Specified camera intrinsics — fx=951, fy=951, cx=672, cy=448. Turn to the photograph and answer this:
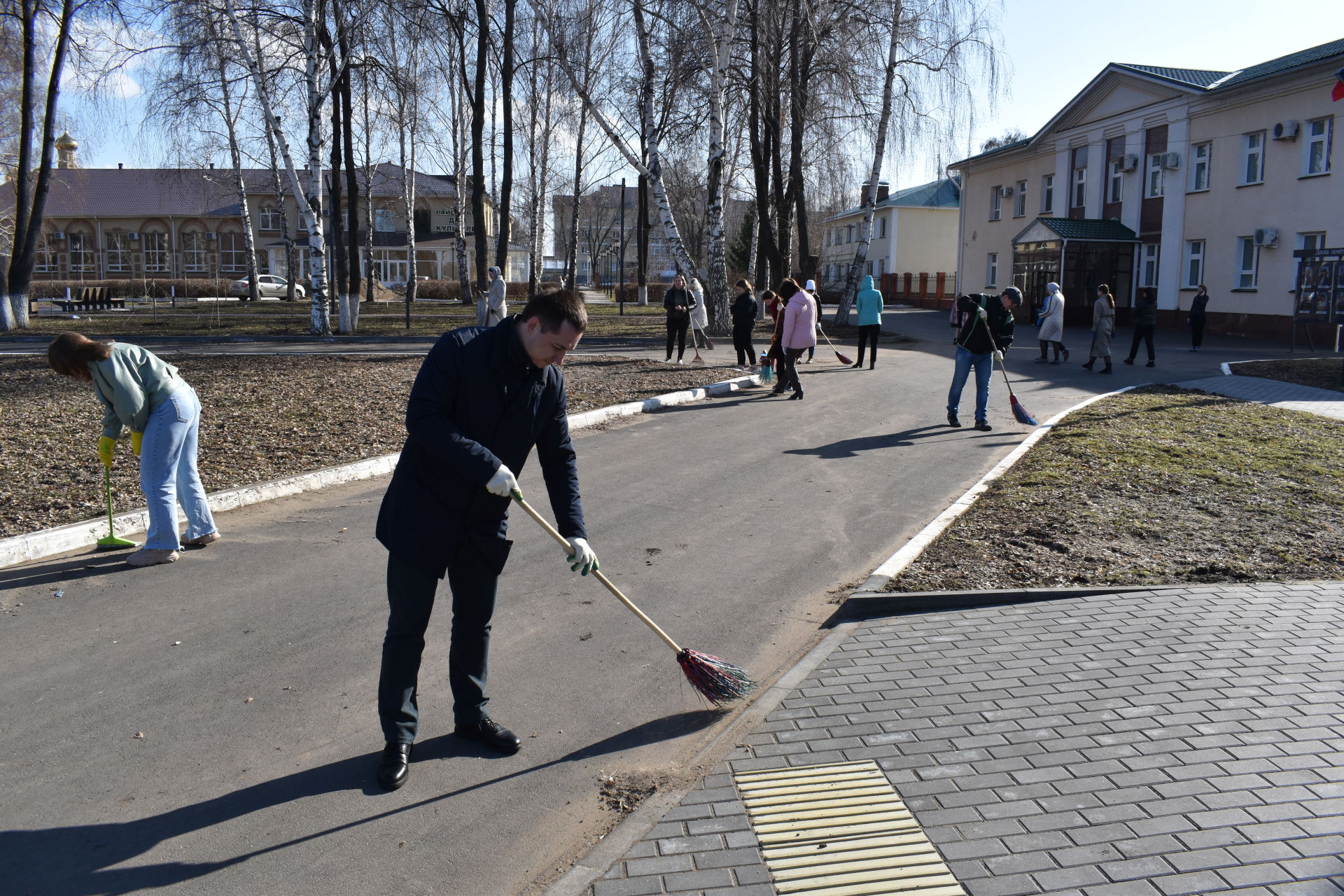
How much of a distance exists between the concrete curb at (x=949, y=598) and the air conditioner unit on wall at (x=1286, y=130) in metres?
27.9

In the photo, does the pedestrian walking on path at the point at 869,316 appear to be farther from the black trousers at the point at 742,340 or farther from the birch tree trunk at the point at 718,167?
the birch tree trunk at the point at 718,167

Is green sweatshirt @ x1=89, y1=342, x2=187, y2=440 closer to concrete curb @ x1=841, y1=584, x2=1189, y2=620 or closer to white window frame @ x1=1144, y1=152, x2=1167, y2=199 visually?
concrete curb @ x1=841, y1=584, x2=1189, y2=620

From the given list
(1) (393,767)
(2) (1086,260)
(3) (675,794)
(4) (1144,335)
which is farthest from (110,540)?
→ (2) (1086,260)

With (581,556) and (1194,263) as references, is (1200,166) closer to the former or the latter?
(1194,263)

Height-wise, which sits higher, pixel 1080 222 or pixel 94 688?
pixel 1080 222

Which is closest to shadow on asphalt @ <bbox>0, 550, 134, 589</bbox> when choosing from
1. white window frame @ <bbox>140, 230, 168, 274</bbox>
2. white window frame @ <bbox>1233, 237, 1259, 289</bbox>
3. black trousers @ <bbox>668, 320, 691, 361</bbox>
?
black trousers @ <bbox>668, 320, 691, 361</bbox>

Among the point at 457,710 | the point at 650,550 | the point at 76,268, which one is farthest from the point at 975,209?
the point at 76,268

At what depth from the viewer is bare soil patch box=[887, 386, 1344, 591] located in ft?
20.3

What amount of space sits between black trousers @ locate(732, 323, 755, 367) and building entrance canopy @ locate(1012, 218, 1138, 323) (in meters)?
21.4

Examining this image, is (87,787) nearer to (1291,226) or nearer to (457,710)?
(457,710)

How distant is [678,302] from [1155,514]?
11406mm

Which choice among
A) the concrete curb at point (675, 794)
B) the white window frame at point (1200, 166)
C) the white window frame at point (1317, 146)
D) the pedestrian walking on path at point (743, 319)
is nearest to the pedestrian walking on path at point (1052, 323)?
the pedestrian walking on path at point (743, 319)

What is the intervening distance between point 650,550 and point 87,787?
3.96m

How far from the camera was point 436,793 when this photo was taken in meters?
3.66
